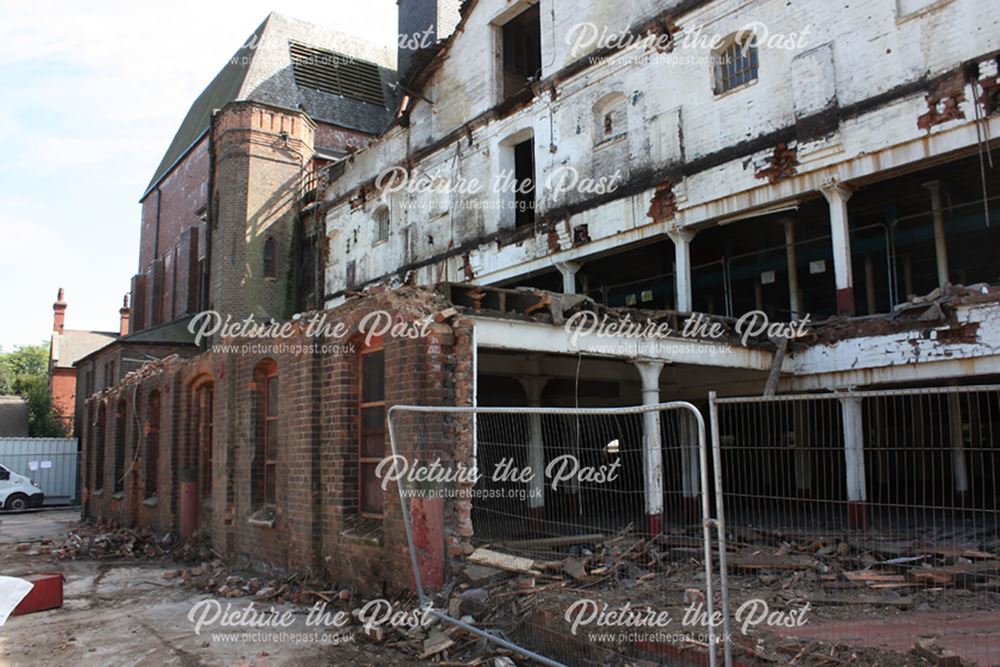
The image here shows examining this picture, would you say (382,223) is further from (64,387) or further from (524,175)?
(64,387)

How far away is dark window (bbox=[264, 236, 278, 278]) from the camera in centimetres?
2806

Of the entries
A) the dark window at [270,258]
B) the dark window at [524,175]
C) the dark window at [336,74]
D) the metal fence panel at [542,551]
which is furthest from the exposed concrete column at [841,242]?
the dark window at [336,74]

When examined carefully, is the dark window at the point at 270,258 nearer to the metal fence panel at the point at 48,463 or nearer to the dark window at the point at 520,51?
the dark window at the point at 520,51

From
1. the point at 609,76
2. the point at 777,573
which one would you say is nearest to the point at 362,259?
the point at 609,76

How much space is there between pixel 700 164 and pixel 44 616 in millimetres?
13512

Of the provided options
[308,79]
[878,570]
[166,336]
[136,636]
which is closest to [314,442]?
[136,636]

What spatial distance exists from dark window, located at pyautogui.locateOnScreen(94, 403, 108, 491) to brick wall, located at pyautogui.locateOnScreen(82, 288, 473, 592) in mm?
7060

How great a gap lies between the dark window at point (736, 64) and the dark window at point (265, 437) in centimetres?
1047

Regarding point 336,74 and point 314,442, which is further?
point 336,74

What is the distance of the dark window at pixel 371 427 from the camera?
9.38 m

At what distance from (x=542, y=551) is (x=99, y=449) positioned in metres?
18.7

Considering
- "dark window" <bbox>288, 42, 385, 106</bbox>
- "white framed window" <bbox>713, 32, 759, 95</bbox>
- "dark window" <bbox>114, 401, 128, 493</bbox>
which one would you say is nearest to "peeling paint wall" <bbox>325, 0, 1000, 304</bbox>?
"white framed window" <bbox>713, 32, 759, 95</bbox>

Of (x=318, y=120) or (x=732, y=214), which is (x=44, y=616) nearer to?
(x=732, y=214)

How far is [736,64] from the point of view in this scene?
15.3 m
